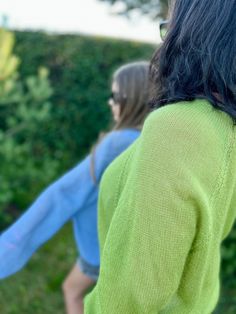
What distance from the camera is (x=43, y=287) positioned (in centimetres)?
372

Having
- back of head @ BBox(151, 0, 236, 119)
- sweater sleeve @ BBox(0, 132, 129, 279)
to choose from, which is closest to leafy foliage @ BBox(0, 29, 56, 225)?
sweater sleeve @ BBox(0, 132, 129, 279)

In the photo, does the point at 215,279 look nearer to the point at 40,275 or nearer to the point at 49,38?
the point at 40,275

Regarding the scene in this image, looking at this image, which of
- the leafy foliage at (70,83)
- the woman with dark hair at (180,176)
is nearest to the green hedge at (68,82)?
the leafy foliage at (70,83)

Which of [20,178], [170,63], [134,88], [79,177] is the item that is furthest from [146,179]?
[20,178]

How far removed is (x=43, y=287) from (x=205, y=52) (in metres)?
3.05

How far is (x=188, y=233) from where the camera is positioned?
0.98 m

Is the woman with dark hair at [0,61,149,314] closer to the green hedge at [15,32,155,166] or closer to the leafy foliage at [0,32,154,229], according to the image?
the leafy foliage at [0,32,154,229]

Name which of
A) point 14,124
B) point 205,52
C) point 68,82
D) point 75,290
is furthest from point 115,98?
point 68,82

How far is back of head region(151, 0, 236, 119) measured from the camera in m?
1.00

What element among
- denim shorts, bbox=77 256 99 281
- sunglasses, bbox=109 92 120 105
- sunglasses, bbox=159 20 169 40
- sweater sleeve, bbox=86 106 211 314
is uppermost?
sunglasses, bbox=159 20 169 40

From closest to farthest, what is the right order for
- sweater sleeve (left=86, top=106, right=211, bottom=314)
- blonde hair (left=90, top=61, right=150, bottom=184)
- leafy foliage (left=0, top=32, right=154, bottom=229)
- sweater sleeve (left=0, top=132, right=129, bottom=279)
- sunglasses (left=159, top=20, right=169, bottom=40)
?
sweater sleeve (left=86, top=106, right=211, bottom=314), sunglasses (left=159, top=20, right=169, bottom=40), sweater sleeve (left=0, top=132, right=129, bottom=279), blonde hair (left=90, top=61, right=150, bottom=184), leafy foliage (left=0, top=32, right=154, bottom=229)

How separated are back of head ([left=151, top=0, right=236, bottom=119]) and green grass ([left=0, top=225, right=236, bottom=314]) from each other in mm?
2763

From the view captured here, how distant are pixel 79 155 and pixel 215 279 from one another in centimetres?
498

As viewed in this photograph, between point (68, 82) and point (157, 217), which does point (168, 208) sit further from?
point (68, 82)
